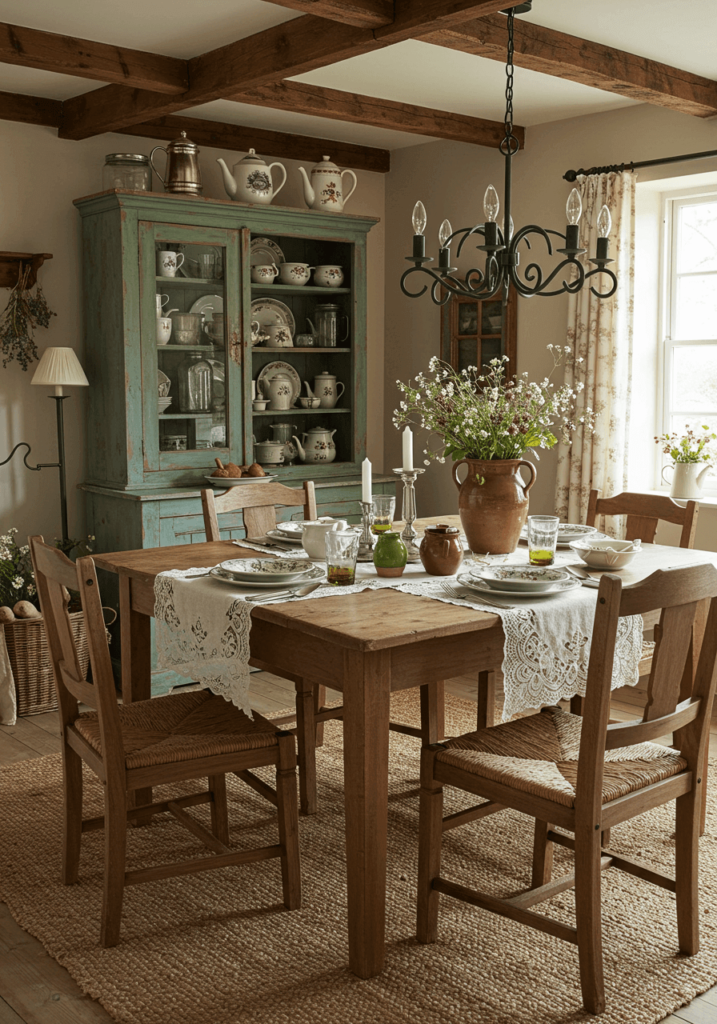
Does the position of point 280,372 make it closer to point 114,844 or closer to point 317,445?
point 317,445

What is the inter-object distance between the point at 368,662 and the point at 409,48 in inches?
102

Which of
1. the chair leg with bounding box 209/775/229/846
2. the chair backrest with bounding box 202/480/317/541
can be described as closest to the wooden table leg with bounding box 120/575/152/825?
the chair leg with bounding box 209/775/229/846

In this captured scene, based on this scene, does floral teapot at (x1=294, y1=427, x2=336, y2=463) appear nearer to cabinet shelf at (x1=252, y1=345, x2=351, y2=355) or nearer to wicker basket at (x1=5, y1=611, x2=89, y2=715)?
cabinet shelf at (x1=252, y1=345, x2=351, y2=355)

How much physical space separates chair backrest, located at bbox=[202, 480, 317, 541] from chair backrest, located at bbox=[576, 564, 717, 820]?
147 centimetres

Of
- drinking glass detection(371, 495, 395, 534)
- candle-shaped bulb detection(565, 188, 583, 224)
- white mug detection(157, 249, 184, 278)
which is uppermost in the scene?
white mug detection(157, 249, 184, 278)

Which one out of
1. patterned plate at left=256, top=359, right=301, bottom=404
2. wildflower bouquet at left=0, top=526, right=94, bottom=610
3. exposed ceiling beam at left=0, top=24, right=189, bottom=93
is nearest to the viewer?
exposed ceiling beam at left=0, top=24, right=189, bottom=93

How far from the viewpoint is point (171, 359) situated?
4.41 m

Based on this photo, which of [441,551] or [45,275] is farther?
[45,275]

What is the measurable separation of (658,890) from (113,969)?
1.36 metres

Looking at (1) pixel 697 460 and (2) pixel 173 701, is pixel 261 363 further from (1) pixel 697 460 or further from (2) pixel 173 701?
(2) pixel 173 701

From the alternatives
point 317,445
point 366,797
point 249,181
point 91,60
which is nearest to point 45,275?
point 249,181

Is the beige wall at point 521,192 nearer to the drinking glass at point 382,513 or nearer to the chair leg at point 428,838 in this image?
the drinking glass at point 382,513

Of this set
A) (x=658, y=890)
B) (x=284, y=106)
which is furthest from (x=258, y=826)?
(x=284, y=106)

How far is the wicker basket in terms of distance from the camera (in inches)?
156
